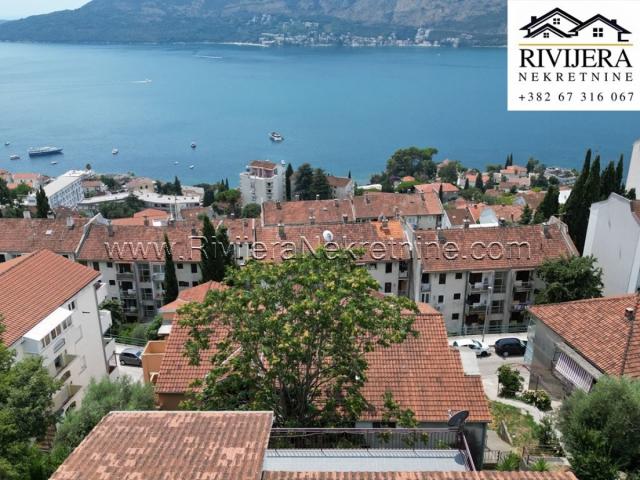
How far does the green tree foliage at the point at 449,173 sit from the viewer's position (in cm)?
12606

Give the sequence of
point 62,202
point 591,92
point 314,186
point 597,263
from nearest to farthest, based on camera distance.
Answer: point 591,92
point 597,263
point 314,186
point 62,202

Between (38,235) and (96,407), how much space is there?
3120cm

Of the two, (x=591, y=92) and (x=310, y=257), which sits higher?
(x=591, y=92)

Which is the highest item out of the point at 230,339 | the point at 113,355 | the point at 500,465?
the point at 230,339

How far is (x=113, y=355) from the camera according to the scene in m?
27.0

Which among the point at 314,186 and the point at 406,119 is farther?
the point at 406,119

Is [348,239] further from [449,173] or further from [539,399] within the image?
[449,173]

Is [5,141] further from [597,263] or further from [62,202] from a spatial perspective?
[597,263]

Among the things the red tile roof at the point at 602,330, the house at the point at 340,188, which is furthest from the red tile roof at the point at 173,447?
the house at the point at 340,188

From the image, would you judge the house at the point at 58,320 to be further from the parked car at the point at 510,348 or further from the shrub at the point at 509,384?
the parked car at the point at 510,348

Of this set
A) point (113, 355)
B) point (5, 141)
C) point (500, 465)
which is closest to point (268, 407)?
point (500, 465)

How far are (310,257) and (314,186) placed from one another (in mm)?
83642

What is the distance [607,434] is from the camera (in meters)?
13.6

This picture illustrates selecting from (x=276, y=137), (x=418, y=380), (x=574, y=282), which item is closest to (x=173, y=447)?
(x=418, y=380)
